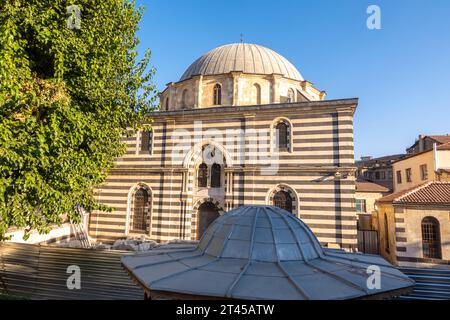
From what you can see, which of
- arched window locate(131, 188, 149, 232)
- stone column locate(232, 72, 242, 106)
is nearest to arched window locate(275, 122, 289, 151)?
stone column locate(232, 72, 242, 106)

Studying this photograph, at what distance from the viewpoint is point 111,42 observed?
861cm

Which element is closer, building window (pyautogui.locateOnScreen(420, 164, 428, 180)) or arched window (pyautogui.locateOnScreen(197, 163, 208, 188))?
arched window (pyautogui.locateOnScreen(197, 163, 208, 188))

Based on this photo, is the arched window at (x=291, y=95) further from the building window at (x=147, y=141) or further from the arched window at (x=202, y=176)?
the building window at (x=147, y=141)

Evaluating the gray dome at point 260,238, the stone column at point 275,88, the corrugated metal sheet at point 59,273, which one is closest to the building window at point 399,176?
the stone column at point 275,88

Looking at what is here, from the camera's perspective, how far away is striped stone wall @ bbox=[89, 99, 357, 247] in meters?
13.6

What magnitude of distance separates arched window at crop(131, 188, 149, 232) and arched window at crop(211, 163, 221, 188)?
4.52m

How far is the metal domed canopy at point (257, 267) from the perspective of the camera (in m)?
3.94

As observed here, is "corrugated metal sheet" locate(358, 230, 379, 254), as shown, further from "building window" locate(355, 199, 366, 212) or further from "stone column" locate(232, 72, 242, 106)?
"stone column" locate(232, 72, 242, 106)

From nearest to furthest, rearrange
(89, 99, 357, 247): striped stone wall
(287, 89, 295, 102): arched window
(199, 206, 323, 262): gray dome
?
(199, 206, 323, 262): gray dome < (89, 99, 357, 247): striped stone wall < (287, 89, 295, 102): arched window

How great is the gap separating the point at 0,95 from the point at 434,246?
1855cm

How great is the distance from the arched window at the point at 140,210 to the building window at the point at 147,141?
8.97 feet

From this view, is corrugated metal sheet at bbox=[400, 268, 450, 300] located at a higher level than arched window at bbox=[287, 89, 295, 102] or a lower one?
lower
